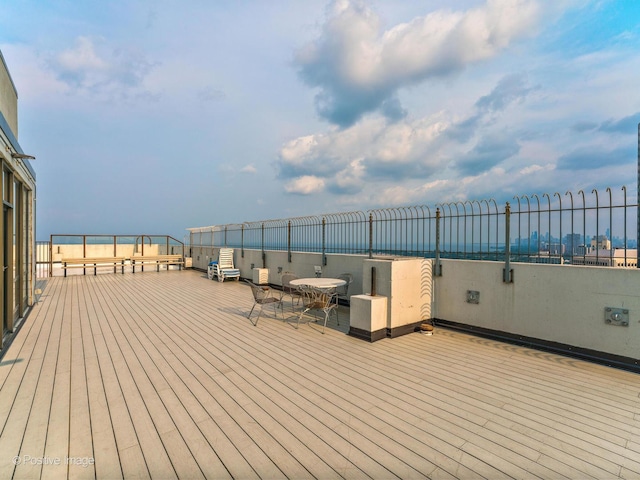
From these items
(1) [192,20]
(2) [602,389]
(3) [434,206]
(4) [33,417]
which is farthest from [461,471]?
(1) [192,20]

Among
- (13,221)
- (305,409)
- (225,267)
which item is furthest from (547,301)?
(225,267)

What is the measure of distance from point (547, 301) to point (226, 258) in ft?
34.3

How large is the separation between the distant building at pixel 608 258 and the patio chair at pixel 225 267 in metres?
9.92

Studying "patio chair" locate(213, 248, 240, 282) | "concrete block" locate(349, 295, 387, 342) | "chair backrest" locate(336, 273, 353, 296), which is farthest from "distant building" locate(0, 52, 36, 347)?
"chair backrest" locate(336, 273, 353, 296)

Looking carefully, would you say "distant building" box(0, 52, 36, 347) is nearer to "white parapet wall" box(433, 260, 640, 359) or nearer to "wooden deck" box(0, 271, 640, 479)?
"wooden deck" box(0, 271, 640, 479)

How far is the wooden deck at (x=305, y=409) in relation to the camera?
1943mm

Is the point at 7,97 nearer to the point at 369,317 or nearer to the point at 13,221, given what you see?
the point at 13,221

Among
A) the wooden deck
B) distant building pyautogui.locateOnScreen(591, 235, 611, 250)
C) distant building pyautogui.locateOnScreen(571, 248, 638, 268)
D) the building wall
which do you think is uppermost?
the building wall

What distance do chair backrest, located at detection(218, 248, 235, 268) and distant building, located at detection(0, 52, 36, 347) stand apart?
5.53 metres

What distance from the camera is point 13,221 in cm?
486

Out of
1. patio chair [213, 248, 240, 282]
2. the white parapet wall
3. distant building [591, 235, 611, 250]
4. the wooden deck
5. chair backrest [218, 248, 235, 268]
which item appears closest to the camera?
the wooden deck

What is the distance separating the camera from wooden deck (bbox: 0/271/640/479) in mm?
1943

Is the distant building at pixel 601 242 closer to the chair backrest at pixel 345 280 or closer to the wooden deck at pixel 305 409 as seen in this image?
the wooden deck at pixel 305 409

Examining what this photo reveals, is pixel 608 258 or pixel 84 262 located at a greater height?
pixel 608 258
